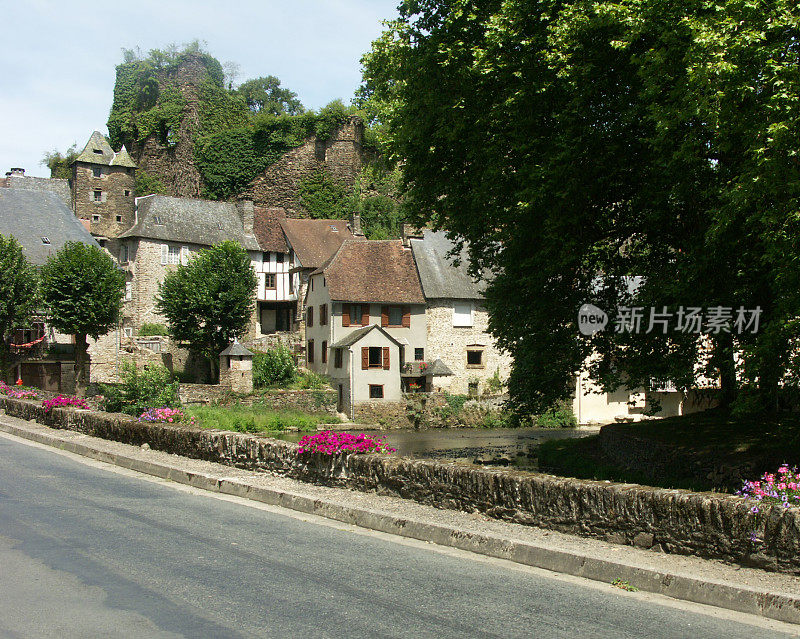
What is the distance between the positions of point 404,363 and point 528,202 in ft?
109

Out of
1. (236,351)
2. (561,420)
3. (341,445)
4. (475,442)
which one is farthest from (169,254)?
(341,445)

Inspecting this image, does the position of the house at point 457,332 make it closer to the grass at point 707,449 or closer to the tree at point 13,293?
the tree at point 13,293

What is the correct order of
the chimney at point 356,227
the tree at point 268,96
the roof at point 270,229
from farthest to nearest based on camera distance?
the tree at point 268,96, the chimney at point 356,227, the roof at point 270,229

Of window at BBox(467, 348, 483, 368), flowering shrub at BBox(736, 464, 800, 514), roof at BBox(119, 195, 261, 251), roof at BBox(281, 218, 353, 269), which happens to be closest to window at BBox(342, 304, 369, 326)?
window at BBox(467, 348, 483, 368)

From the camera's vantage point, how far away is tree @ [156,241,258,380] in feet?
158

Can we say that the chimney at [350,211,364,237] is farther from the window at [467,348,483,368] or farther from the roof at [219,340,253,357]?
the roof at [219,340,253,357]

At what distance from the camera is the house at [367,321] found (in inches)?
1822

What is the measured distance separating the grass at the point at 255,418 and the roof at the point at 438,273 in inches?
427

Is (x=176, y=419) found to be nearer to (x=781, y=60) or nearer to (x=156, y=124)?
(x=781, y=60)

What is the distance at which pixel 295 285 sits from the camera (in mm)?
58344

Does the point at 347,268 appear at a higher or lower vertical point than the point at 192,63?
lower

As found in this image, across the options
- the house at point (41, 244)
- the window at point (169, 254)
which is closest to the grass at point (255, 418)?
the house at point (41, 244)

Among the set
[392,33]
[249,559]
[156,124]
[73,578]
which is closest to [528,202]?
[392,33]

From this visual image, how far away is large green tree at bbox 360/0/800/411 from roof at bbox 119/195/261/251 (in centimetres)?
3802
